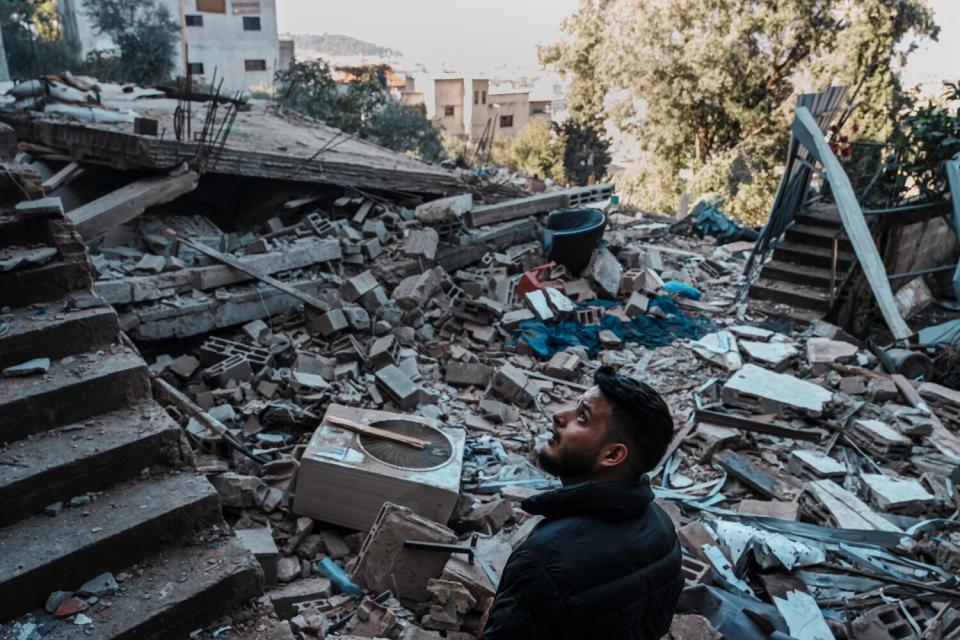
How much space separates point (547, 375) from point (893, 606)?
13.2ft

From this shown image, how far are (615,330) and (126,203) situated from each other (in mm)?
5890

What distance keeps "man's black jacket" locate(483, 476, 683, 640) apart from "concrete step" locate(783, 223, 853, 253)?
29.3 feet

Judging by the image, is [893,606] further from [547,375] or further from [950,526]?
[547,375]

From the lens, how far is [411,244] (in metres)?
8.55

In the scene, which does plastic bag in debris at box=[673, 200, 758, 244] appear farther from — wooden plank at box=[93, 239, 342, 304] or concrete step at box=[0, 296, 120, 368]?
concrete step at box=[0, 296, 120, 368]

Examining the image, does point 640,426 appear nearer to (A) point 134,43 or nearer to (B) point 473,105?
(A) point 134,43

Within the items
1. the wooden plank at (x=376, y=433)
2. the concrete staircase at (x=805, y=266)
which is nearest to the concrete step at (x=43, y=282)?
the wooden plank at (x=376, y=433)

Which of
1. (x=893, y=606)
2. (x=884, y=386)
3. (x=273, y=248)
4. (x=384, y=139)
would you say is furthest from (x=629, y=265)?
(x=384, y=139)

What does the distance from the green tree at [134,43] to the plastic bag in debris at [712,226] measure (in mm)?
15271

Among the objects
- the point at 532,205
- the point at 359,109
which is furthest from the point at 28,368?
the point at 359,109

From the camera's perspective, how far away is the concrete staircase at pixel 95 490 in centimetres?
261

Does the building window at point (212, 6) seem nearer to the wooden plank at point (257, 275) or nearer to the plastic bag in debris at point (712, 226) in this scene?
the plastic bag in debris at point (712, 226)

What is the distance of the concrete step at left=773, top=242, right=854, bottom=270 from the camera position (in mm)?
9375

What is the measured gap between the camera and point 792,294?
9273mm
